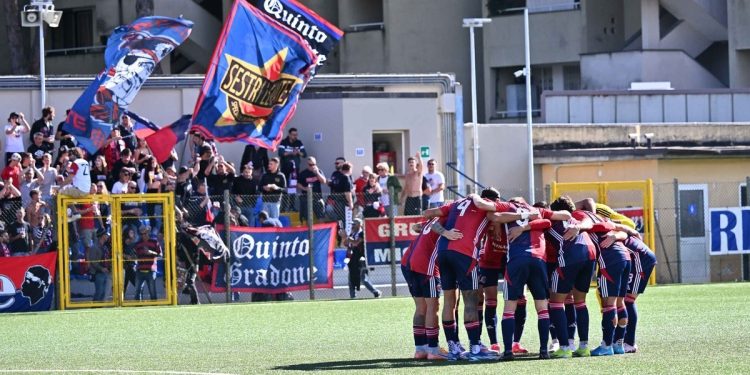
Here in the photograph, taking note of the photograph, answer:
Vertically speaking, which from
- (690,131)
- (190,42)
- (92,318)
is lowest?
(92,318)

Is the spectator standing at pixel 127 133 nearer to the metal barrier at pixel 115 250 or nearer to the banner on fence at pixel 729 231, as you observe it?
the metal barrier at pixel 115 250

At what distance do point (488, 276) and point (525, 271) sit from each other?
30.6 inches

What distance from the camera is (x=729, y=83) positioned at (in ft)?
154

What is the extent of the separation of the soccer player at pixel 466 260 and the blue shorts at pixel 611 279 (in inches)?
51.6

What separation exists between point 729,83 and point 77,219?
26.2 metres

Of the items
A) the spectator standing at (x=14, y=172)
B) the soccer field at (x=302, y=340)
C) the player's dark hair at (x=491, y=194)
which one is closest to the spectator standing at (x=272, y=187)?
the soccer field at (x=302, y=340)

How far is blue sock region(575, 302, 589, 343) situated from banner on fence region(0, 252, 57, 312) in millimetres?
12611

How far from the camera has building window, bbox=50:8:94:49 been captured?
50531mm

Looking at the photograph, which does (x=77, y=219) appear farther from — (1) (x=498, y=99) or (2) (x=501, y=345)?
(1) (x=498, y=99)

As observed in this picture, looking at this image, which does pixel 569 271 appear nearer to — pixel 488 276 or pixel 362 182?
pixel 488 276

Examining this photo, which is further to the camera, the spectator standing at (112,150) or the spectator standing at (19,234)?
the spectator standing at (112,150)

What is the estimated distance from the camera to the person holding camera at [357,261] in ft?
94.0

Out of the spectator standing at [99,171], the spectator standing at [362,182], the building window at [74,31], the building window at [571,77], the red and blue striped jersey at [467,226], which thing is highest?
the building window at [74,31]

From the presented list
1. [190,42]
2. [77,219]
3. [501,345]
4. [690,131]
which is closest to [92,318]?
[77,219]
